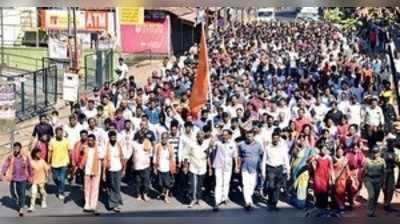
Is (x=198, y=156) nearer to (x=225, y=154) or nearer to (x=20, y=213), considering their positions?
(x=225, y=154)

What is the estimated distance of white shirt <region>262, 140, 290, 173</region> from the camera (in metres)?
8.47

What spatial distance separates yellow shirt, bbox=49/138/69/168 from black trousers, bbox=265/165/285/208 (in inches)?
81.2

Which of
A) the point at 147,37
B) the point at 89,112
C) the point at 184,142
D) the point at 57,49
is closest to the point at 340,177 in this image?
the point at 184,142

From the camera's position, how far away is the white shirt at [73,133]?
348 inches

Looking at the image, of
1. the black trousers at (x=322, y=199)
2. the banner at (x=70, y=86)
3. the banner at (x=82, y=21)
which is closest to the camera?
the black trousers at (x=322, y=199)

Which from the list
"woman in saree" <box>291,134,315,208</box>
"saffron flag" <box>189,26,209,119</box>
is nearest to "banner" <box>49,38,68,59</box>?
"saffron flag" <box>189,26,209,119</box>

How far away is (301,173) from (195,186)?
1.09 meters

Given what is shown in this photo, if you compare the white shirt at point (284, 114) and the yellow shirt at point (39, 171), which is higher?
the white shirt at point (284, 114)

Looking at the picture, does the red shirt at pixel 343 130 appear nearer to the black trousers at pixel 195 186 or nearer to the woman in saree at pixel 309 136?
the woman in saree at pixel 309 136

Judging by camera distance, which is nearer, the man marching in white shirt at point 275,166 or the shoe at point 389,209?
the shoe at point 389,209

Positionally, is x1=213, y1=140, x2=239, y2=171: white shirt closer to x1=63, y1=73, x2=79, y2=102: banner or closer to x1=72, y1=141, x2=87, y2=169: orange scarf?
x1=72, y1=141, x2=87, y2=169: orange scarf

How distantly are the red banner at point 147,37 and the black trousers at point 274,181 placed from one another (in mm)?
15441

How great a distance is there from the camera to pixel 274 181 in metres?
8.53

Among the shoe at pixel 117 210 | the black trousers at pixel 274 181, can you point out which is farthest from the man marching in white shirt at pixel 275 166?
the shoe at pixel 117 210
